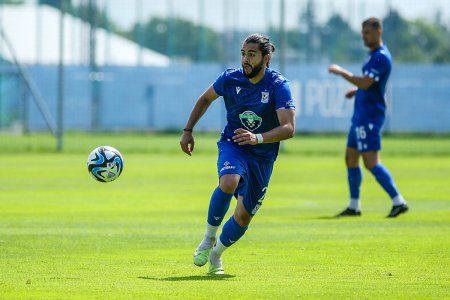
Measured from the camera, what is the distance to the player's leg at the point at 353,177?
1636cm

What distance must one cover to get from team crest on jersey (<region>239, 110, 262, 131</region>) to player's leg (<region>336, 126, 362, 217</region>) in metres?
5.92

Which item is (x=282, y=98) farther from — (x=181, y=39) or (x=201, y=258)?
(x=181, y=39)

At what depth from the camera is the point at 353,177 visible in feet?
54.5

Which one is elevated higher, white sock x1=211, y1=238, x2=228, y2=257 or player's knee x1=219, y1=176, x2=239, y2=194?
player's knee x1=219, y1=176, x2=239, y2=194

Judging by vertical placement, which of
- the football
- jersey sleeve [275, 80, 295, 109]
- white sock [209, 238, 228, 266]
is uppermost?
jersey sleeve [275, 80, 295, 109]

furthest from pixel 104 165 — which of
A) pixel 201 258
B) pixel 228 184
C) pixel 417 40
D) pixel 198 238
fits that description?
pixel 417 40


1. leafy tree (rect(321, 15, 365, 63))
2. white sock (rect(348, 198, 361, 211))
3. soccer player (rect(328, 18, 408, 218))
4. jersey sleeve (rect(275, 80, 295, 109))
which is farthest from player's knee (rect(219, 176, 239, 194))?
leafy tree (rect(321, 15, 365, 63))

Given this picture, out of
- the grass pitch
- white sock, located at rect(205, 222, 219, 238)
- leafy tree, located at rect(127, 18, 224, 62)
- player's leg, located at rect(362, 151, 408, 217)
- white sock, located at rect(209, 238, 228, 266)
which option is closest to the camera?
the grass pitch

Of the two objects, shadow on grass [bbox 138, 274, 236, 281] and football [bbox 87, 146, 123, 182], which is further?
football [bbox 87, 146, 123, 182]

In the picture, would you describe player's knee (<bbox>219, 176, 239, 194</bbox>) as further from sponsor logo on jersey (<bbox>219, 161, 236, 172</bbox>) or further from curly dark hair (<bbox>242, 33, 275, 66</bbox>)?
curly dark hair (<bbox>242, 33, 275, 66</bbox>)

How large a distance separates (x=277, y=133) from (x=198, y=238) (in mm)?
3360

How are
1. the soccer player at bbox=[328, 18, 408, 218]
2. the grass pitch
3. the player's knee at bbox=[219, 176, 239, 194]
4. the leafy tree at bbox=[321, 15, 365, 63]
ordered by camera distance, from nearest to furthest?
the grass pitch < the player's knee at bbox=[219, 176, 239, 194] < the soccer player at bbox=[328, 18, 408, 218] < the leafy tree at bbox=[321, 15, 365, 63]

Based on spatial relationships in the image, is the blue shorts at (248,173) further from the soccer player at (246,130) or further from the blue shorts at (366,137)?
the blue shorts at (366,137)

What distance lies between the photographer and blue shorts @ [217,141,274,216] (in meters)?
10.4
